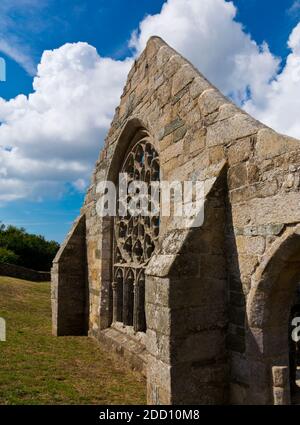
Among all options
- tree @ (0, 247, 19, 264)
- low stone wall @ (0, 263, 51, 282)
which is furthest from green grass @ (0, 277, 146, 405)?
tree @ (0, 247, 19, 264)

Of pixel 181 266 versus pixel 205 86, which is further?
pixel 205 86

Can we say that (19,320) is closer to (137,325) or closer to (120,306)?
(120,306)

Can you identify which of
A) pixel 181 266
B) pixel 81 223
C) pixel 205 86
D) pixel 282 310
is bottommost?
pixel 282 310

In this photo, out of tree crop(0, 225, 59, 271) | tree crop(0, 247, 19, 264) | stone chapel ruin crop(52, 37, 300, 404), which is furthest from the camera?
tree crop(0, 225, 59, 271)

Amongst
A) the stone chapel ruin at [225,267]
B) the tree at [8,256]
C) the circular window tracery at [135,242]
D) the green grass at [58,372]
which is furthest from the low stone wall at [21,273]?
the stone chapel ruin at [225,267]

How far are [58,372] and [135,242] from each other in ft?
7.79

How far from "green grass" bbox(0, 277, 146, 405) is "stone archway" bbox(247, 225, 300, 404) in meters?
1.65

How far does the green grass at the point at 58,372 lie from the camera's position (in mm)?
4309

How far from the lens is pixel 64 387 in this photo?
183 inches

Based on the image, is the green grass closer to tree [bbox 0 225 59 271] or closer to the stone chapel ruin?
the stone chapel ruin

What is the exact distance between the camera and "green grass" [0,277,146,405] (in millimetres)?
4309

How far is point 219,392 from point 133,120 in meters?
4.46

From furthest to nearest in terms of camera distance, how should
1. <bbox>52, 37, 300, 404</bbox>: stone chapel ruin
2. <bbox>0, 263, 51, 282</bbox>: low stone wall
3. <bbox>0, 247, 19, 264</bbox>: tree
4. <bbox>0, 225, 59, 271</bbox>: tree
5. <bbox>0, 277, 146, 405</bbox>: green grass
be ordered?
<bbox>0, 225, 59, 271</bbox>: tree, <bbox>0, 247, 19, 264</bbox>: tree, <bbox>0, 263, 51, 282</bbox>: low stone wall, <bbox>0, 277, 146, 405</bbox>: green grass, <bbox>52, 37, 300, 404</bbox>: stone chapel ruin

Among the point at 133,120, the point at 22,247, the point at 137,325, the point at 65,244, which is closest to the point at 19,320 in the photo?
the point at 65,244
